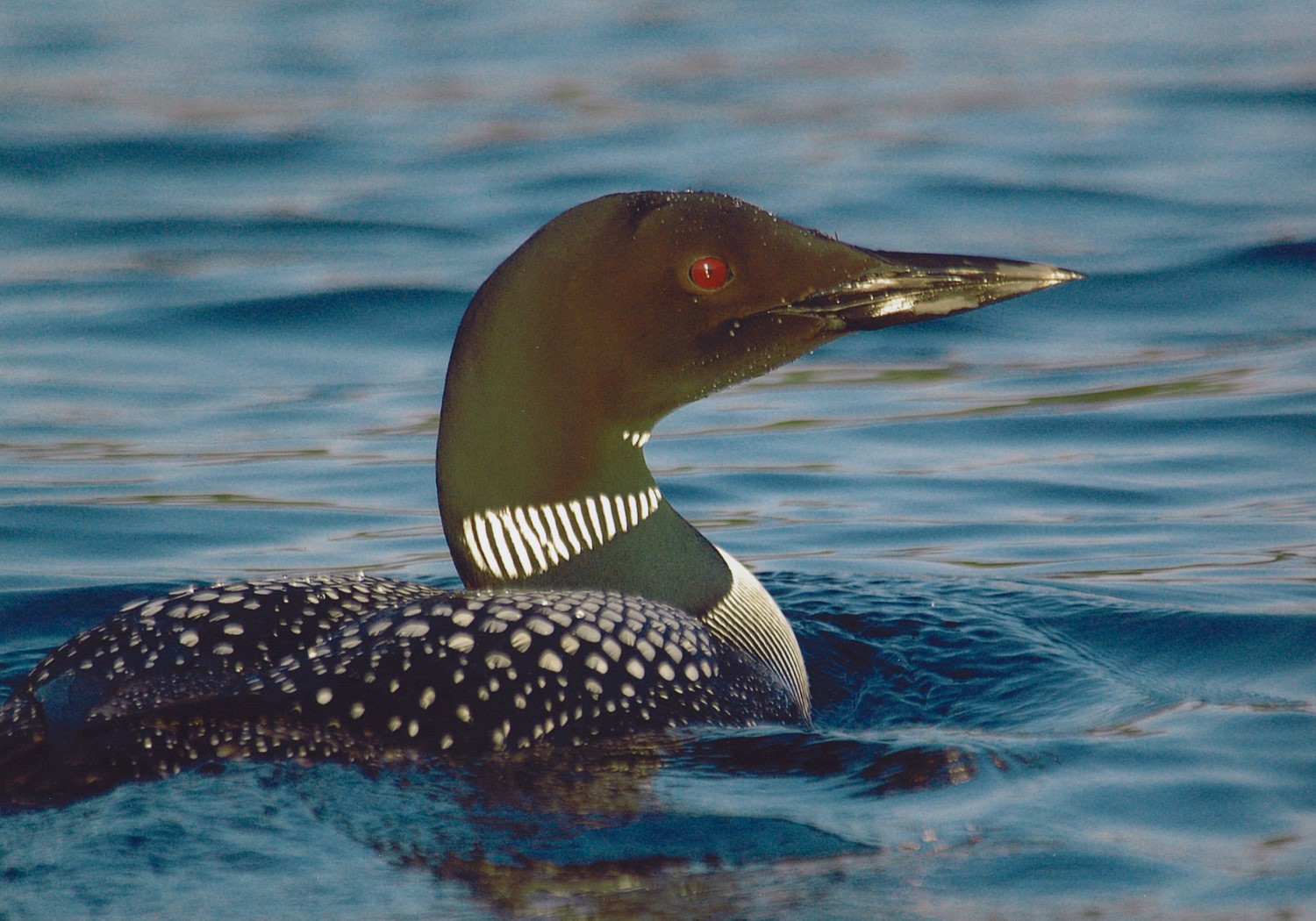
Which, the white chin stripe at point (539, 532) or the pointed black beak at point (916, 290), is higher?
the pointed black beak at point (916, 290)

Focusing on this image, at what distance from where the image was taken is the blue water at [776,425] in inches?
96.7

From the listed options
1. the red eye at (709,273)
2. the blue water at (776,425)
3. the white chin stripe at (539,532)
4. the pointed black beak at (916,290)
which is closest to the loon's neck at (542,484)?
the white chin stripe at (539,532)

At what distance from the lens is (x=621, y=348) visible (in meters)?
3.17

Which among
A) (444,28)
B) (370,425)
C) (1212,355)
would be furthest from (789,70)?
(370,425)

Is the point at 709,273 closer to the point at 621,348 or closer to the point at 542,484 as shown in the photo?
the point at 621,348

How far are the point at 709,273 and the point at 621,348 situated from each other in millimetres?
196

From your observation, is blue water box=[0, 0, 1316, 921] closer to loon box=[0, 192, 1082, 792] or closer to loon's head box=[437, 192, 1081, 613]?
loon box=[0, 192, 1082, 792]

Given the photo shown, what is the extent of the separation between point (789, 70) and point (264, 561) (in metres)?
7.18

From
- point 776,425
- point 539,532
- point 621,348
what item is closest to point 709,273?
point 621,348

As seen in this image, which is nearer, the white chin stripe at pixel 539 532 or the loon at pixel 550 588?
the loon at pixel 550 588

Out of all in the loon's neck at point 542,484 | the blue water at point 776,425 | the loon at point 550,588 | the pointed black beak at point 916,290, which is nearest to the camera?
the blue water at point 776,425

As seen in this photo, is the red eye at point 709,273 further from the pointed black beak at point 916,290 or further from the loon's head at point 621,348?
the pointed black beak at point 916,290

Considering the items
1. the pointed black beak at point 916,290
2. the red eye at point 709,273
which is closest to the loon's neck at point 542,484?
the red eye at point 709,273

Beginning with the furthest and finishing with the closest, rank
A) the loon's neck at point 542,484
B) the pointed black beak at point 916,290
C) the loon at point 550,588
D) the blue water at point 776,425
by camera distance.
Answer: the pointed black beak at point 916,290 < the loon's neck at point 542,484 < the loon at point 550,588 < the blue water at point 776,425
